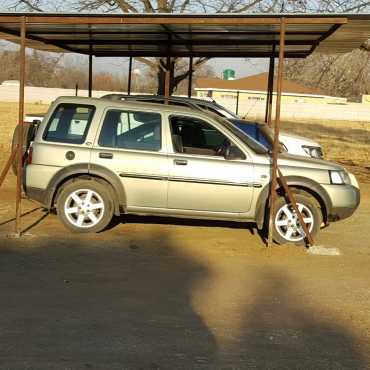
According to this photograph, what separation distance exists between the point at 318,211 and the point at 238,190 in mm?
1060

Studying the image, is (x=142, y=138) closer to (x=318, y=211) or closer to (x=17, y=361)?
(x=318, y=211)

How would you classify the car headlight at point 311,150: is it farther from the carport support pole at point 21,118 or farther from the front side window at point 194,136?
the carport support pole at point 21,118

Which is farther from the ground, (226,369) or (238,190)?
(238,190)

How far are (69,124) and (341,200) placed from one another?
364cm

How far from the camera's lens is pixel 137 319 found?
5.61 metres

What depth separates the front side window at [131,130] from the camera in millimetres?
8664

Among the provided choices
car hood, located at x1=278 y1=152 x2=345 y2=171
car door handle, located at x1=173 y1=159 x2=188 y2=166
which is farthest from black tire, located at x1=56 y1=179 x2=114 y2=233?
car hood, located at x1=278 y1=152 x2=345 y2=171

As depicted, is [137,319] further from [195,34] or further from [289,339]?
[195,34]

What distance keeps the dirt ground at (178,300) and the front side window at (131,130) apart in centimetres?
123


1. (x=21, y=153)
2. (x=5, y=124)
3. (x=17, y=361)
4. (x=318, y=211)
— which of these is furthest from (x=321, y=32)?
(x=5, y=124)

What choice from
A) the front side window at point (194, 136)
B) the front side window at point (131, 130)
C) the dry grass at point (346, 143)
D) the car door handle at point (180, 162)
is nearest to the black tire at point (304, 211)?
the front side window at point (194, 136)

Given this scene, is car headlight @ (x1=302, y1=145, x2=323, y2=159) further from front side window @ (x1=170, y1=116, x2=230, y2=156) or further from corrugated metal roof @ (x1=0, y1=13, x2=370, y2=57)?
front side window @ (x1=170, y1=116, x2=230, y2=156)

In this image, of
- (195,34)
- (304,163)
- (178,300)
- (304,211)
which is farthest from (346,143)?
(178,300)

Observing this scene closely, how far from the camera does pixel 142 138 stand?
28.5 feet
